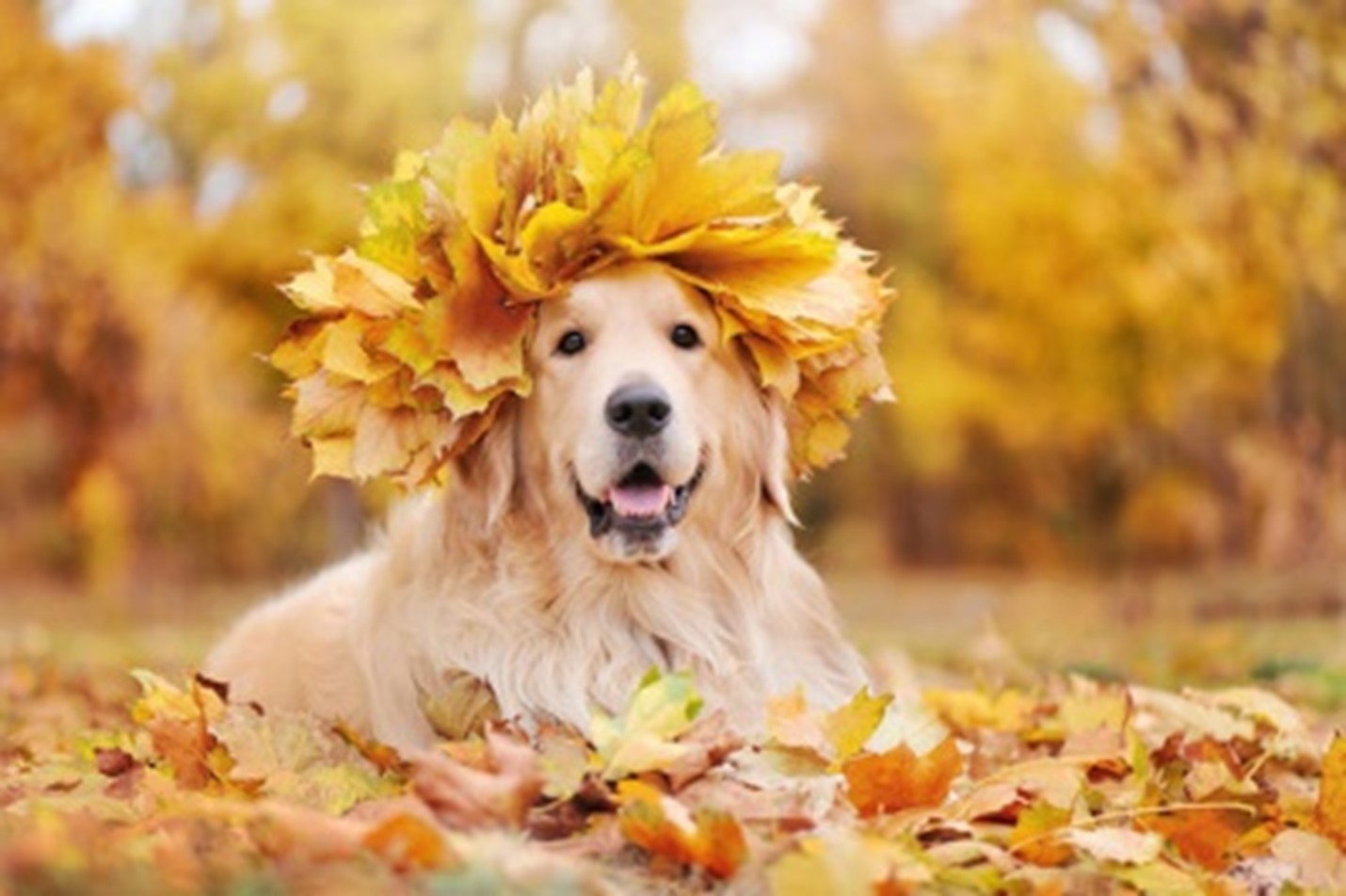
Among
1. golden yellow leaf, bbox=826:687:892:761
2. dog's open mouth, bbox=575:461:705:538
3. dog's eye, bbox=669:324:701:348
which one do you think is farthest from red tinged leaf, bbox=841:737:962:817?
dog's eye, bbox=669:324:701:348

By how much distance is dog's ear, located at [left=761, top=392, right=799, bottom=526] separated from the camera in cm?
398

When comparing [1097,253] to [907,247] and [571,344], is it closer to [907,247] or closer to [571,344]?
[907,247]

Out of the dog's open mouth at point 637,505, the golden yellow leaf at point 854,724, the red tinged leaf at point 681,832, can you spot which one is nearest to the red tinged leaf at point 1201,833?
the golden yellow leaf at point 854,724

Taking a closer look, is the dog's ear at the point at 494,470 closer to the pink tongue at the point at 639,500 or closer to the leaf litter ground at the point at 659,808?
the pink tongue at the point at 639,500

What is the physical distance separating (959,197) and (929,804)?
66.7ft

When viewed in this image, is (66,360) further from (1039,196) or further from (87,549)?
(1039,196)

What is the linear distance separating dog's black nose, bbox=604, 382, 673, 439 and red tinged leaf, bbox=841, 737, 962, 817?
75 centimetres

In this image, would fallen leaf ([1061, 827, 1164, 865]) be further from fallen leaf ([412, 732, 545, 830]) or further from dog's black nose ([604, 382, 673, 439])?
dog's black nose ([604, 382, 673, 439])

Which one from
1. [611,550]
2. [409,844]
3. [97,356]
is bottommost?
[409,844]

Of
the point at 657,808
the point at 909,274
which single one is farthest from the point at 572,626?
the point at 909,274

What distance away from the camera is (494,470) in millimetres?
3887

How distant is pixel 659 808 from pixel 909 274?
2397cm

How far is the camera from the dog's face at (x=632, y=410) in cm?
362

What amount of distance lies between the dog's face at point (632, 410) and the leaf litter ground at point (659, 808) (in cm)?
46
